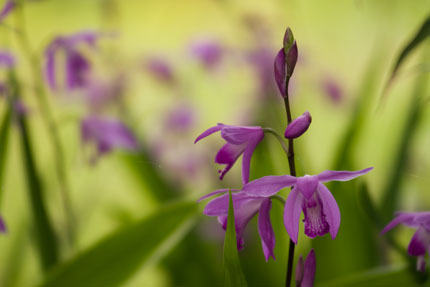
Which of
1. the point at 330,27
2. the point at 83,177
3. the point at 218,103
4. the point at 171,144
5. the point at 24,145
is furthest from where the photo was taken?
the point at 330,27

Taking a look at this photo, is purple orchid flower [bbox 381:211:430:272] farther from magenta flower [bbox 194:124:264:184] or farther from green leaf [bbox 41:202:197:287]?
green leaf [bbox 41:202:197:287]

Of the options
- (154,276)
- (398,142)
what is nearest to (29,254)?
(154,276)

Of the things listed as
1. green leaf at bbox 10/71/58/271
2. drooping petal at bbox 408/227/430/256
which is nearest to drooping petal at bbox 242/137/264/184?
drooping petal at bbox 408/227/430/256

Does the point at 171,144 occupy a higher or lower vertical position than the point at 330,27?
lower

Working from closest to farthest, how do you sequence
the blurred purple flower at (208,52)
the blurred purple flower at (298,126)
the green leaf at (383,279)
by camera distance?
the blurred purple flower at (298,126) < the green leaf at (383,279) < the blurred purple flower at (208,52)

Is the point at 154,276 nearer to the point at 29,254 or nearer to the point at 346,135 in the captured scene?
the point at 29,254

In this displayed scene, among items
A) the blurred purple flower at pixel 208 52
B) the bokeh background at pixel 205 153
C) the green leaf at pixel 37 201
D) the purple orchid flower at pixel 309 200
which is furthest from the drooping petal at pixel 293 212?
the blurred purple flower at pixel 208 52

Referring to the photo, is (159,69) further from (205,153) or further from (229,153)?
(229,153)

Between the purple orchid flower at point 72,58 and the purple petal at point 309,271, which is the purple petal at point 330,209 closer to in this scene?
the purple petal at point 309,271
